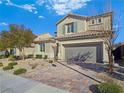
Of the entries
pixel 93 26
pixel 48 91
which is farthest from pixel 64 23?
pixel 48 91

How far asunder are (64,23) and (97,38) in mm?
9290

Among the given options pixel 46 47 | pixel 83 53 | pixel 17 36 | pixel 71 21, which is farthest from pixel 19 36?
pixel 83 53

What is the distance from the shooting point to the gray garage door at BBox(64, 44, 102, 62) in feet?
74.3

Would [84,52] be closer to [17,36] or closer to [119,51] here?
[119,51]

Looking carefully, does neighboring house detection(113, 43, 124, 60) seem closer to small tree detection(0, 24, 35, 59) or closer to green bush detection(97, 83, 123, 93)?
small tree detection(0, 24, 35, 59)

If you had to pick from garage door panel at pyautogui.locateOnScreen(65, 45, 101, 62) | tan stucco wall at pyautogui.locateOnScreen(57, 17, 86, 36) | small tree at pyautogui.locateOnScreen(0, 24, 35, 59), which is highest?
tan stucco wall at pyautogui.locateOnScreen(57, 17, 86, 36)

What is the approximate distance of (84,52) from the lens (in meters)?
24.4

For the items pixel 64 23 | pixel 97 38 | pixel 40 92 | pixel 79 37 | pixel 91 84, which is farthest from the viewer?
pixel 64 23

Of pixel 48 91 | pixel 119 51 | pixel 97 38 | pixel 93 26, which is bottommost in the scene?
pixel 48 91

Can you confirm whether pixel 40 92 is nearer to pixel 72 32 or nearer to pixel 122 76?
pixel 122 76

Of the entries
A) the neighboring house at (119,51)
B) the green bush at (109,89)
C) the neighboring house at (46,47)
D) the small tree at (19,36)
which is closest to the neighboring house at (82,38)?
the neighboring house at (46,47)

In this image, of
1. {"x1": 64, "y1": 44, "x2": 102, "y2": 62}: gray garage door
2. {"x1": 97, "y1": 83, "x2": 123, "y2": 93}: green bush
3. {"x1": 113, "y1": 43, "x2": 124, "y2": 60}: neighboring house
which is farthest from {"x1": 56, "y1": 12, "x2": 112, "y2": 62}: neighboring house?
{"x1": 97, "y1": 83, "x2": 123, "y2": 93}: green bush

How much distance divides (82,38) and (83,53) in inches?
Answer: 83.7

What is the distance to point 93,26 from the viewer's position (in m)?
26.2
